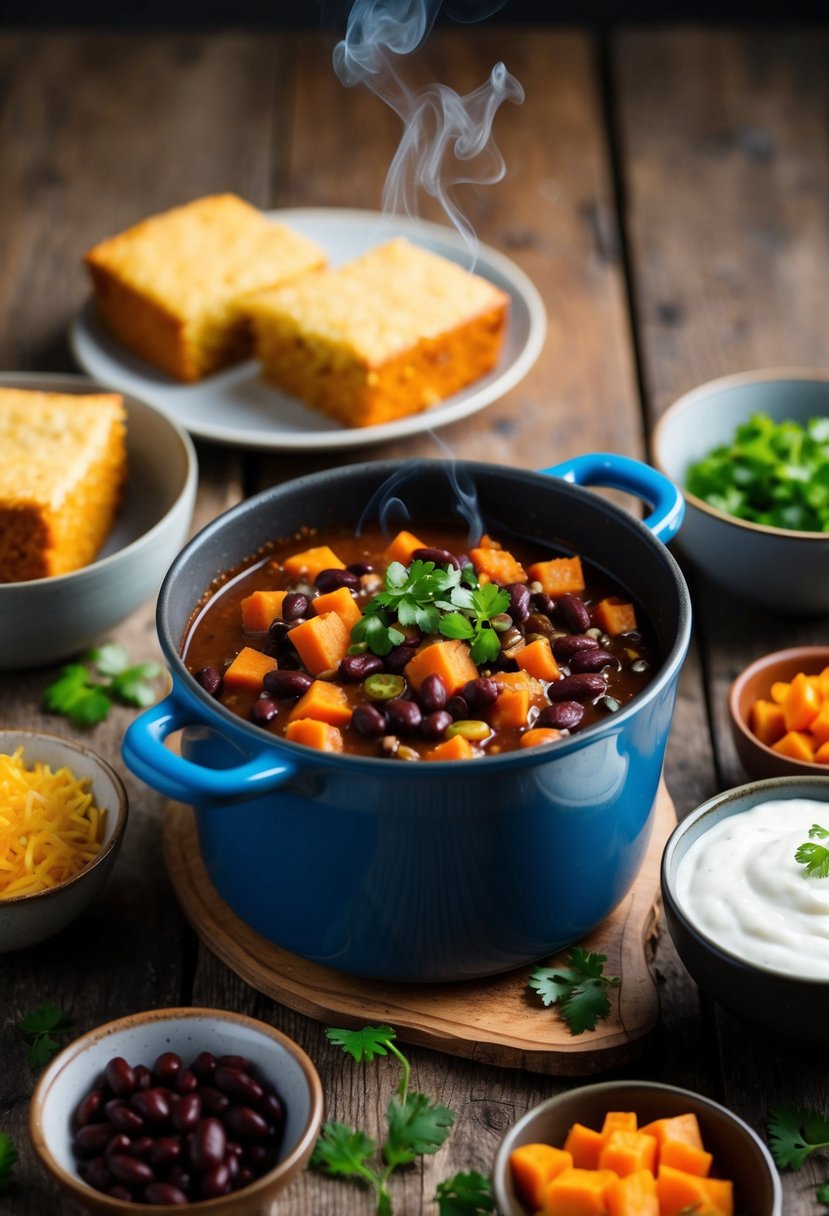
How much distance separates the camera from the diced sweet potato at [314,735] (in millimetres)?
2717

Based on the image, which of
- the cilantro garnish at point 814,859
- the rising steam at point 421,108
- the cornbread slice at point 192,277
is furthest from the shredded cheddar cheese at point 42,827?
the rising steam at point 421,108

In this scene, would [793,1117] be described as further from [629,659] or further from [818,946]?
[629,659]

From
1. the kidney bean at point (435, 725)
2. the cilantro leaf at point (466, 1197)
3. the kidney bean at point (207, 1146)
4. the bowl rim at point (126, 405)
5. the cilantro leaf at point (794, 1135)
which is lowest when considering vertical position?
the cilantro leaf at point (794, 1135)

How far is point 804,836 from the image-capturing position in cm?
283

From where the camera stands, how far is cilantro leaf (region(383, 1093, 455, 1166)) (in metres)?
2.60

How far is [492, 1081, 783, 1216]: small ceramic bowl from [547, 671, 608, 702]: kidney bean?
734 mm

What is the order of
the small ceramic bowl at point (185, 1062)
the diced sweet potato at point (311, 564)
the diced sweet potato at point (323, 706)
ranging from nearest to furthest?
the small ceramic bowl at point (185, 1062) < the diced sweet potato at point (323, 706) < the diced sweet potato at point (311, 564)

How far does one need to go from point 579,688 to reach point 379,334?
1784 mm

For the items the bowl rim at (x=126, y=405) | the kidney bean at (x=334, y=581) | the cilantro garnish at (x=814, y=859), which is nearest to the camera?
the cilantro garnish at (x=814, y=859)

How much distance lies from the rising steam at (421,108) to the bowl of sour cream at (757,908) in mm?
2210

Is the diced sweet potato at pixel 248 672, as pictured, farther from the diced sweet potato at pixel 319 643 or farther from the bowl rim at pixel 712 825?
the bowl rim at pixel 712 825

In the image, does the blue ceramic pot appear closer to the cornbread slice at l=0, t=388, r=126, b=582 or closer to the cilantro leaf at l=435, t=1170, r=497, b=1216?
the cilantro leaf at l=435, t=1170, r=497, b=1216

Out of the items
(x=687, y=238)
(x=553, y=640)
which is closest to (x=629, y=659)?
(x=553, y=640)

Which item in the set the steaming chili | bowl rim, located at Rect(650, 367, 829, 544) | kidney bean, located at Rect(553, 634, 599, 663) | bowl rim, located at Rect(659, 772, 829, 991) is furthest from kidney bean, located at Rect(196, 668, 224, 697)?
bowl rim, located at Rect(650, 367, 829, 544)
